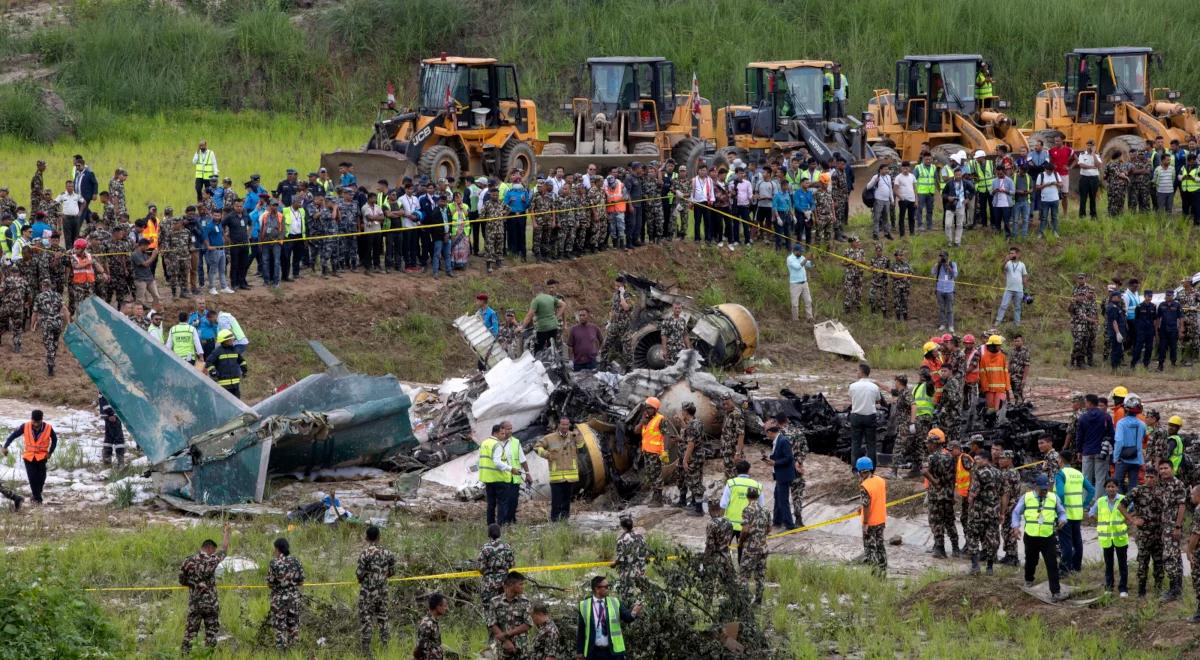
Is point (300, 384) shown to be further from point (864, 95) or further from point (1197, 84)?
point (1197, 84)

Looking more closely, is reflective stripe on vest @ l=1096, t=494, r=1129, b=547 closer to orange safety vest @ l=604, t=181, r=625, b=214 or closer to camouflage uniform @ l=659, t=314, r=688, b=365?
camouflage uniform @ l=659, t=314, r=688, b=365

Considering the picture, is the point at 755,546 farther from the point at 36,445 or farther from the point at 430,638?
the point at 36,445

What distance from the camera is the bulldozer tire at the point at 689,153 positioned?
3272 cm

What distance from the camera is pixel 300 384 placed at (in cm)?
1984

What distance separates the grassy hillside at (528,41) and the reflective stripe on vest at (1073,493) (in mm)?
28970

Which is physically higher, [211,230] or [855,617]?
[211,230]

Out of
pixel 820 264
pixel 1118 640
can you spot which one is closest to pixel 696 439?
pixel 1118 640

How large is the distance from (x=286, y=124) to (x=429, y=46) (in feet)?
19.7

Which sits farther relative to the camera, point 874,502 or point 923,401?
point 923,401

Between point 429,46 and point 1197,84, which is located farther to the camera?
point 429,46

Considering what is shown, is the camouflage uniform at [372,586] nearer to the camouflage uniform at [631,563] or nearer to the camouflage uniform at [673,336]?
the camouflage uniform at [631,563]

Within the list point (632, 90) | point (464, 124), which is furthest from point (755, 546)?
point (632, 90)

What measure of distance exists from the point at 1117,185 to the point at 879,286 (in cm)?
565

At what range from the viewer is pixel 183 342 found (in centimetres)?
2055
